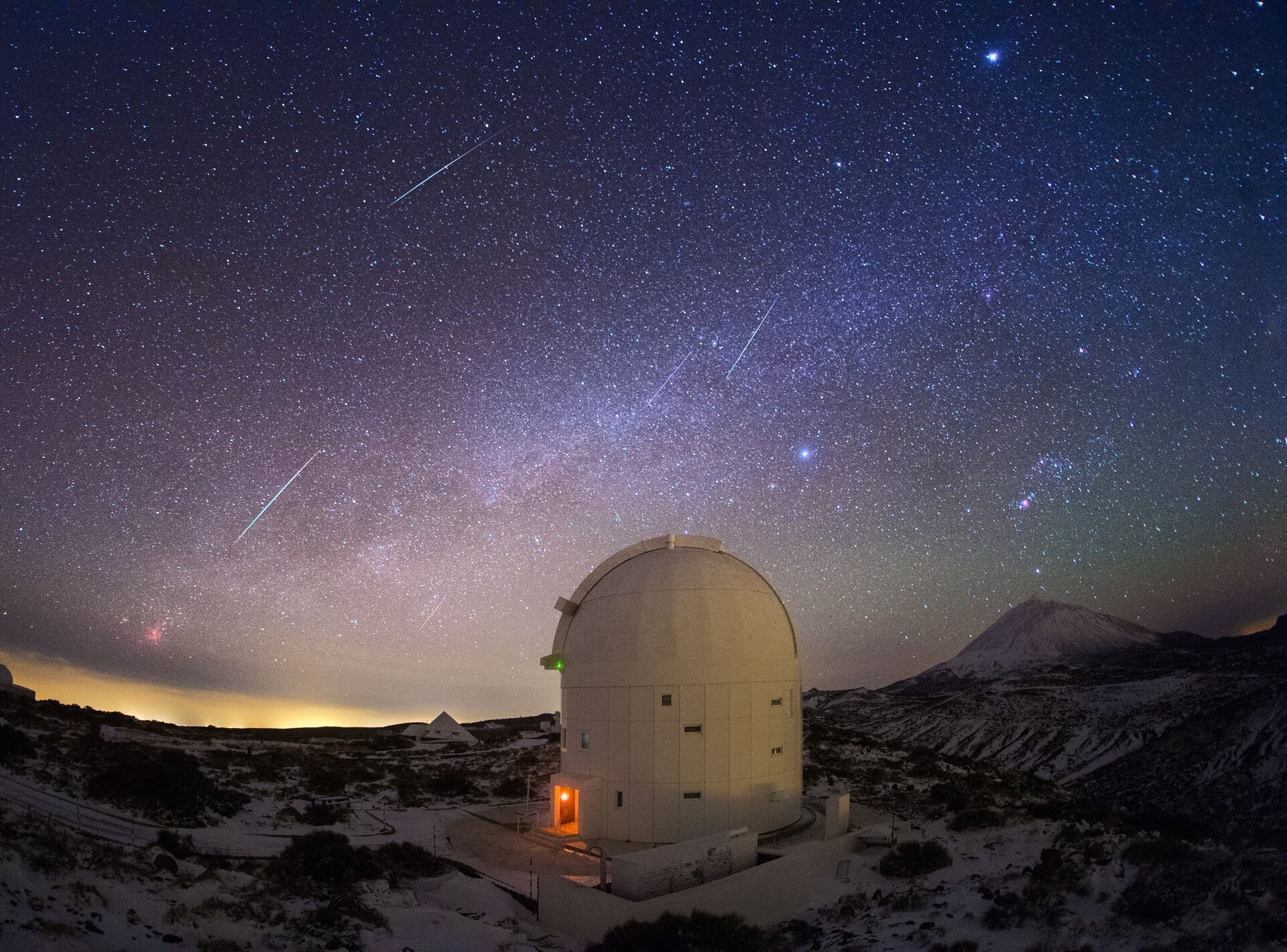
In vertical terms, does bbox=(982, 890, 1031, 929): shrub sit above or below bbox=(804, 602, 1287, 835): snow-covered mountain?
above

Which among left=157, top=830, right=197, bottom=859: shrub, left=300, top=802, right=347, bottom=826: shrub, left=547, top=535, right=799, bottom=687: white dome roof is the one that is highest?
left=547, top=535, right=799, bottom=687: white dome roof

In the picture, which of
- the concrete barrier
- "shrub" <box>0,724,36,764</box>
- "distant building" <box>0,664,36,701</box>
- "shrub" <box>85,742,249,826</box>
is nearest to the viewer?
the concrete barrier

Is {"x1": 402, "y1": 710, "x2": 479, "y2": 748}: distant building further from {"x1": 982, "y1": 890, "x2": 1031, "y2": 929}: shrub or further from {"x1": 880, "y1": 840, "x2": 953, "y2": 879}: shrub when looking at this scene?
{"x1": 982, "y1": 890, "x2": 1031, "y2": 929}: shrub

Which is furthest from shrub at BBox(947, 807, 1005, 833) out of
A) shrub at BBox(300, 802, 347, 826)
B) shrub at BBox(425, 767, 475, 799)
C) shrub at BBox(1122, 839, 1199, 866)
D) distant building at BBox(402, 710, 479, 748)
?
distant building at BBox(402, 710, 479, 748)

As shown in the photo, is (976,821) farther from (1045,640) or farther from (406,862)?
(1045,640)

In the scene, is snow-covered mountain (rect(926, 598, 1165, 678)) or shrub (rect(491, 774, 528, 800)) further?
snow-covered mountain (rect(926, 598, 1165, 678))

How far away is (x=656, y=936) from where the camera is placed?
37.0 feet

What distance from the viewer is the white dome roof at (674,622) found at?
18188mm

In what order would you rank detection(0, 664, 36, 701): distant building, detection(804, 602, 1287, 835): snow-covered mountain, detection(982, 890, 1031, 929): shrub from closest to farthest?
1. detection(982, 890, 1031, 929): shrub
2. detection(804, 602, 1287, 835): snow-covered mountain
3. detection(0, 664, 36, 701): distant building

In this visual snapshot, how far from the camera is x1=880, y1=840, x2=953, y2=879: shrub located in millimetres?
15109

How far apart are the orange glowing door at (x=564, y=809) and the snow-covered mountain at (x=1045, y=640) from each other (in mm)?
74670

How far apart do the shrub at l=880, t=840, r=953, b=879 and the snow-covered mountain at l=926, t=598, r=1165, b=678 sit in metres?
73.1

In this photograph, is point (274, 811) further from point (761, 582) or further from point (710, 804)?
point (761, 582)

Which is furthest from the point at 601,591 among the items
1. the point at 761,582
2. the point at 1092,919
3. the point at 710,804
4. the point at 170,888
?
the point at 1092,919
